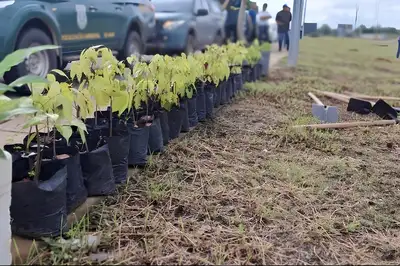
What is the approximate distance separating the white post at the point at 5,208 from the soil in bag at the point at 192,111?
2107 millimetres

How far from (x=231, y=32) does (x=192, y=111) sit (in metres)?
5.08

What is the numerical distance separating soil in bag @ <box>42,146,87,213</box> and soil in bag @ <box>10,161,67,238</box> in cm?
15

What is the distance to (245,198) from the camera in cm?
221

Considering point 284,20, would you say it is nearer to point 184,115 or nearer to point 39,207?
point 184,115

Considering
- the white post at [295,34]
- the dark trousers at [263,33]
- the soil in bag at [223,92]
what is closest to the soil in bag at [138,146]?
the soil in bag at [223,92]

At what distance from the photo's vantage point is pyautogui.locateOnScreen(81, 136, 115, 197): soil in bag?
2.04 meters

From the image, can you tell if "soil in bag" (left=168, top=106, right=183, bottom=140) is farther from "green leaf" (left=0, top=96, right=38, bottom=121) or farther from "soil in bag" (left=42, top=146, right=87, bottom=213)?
"green leaf" (left=0, top=96, right=38, bottom=121)

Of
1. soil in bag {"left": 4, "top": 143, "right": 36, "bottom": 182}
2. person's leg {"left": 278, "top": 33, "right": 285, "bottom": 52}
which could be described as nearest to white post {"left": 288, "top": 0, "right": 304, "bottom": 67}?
person's leg {"left": 278, "top": 33, "right": 285, "bottom": 52}

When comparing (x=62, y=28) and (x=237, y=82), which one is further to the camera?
(x=237, y=82)

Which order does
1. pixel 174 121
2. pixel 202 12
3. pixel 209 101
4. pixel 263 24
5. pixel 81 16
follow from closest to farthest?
pixel 174 121
pixel 209 101
pixel 81 16
pixel 202 12
pixel 263 24

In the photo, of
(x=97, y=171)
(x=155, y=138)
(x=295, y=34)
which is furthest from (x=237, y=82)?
Result: (x=97, y=171)

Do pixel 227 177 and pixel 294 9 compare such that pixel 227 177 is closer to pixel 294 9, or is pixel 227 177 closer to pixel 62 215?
pixel 62 215

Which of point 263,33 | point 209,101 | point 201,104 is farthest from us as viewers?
point 263,33

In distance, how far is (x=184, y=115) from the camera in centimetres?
323
